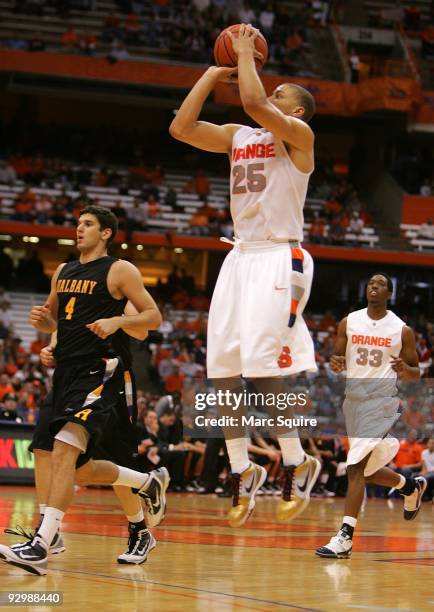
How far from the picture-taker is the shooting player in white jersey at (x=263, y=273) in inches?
254

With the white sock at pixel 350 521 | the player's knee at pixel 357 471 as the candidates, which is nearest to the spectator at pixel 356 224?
the player's knee at pixel 357 471

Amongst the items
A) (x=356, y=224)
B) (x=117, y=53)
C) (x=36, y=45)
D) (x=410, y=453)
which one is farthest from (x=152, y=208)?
(x=410, y=453)

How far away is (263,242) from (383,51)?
30.4 meters

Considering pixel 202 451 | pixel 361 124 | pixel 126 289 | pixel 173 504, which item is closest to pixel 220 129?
pixel 126 289

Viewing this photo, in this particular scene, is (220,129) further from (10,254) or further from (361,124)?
(361,124)

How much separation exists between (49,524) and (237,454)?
1.23 meters

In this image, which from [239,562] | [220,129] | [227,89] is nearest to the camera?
[220,129]

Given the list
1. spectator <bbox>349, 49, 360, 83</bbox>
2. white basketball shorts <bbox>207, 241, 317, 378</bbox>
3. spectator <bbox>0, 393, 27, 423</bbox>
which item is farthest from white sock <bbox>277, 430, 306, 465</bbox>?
→ spectator <bbox>349, 49, 360, 83</bbox>

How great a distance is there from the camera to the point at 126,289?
699cm

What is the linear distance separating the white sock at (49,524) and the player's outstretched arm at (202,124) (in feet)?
7.94

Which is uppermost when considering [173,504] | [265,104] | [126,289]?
[265,104]

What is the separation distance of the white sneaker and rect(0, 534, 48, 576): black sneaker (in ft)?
8.74

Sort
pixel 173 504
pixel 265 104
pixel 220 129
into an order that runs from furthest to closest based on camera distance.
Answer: pixel 173 504, pixel 220 129, pixel 265 104

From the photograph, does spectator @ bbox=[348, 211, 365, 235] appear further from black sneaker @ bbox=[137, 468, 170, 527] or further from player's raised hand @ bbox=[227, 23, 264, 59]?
player's raised hand @ bbox=[227, 23, 264, 59]
